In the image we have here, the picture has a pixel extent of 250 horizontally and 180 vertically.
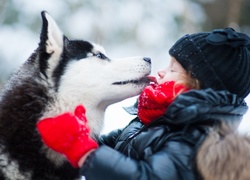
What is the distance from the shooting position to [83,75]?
2.26m

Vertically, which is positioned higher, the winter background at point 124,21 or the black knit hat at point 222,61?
the black knit hat at point 222,61

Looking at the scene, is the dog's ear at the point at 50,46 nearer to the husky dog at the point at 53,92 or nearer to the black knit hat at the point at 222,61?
the husky dog at the point at 53,92

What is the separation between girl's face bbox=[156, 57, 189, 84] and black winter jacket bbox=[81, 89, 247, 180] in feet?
0.83

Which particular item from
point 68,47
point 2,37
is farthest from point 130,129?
point 2,37

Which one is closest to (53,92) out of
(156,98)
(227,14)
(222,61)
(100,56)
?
(100,56)

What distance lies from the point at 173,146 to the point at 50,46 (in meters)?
0.78

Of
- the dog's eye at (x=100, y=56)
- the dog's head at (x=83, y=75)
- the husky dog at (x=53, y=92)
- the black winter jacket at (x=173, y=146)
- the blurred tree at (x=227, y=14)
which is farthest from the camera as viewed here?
the blurred tree at (x=227, y=14)

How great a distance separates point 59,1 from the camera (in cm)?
1093

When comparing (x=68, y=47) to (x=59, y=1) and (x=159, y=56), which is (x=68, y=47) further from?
(x=59, y=1)

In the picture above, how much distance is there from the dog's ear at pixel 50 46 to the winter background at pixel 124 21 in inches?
247

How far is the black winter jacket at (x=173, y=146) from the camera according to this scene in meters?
1.77

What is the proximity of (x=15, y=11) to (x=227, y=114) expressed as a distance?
27.8 feet

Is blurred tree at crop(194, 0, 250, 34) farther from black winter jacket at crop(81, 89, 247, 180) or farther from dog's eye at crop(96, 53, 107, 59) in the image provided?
black winter jacket at crop(81, 89, 247, 180)

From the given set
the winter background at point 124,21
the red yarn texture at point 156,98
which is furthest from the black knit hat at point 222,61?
the winter background at point 124,21
